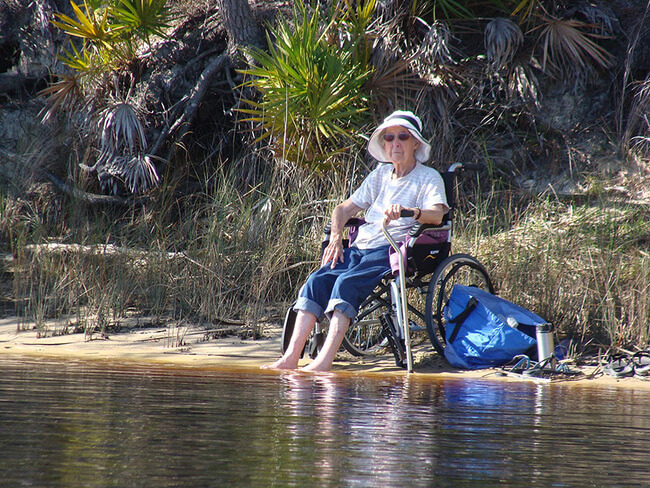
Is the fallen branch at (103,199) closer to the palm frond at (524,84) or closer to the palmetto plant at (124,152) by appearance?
the palmetto plant at (124,152)

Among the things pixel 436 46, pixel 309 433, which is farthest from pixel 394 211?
pixel 436 46

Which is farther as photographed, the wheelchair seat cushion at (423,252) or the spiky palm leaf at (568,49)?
the spiky palm leaf at (568,49)

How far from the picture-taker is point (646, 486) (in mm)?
1757

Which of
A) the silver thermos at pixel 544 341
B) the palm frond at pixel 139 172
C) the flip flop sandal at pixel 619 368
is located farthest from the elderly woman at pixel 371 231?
the palm frond at pixel 139 172

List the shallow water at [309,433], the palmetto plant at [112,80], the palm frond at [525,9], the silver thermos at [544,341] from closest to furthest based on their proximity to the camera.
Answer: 1. the shallow water at [309,433]
2. the silver thermos at [544,341]
3. the palm frond at [525,9]
4. the palmetto plant at [112,80]

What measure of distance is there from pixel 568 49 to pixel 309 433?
5.49m

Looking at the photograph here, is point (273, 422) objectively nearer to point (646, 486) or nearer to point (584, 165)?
point (646, 486)

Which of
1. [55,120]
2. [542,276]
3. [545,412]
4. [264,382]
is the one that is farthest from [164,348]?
[55,120]

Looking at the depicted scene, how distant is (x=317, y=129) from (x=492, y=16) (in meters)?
2.09

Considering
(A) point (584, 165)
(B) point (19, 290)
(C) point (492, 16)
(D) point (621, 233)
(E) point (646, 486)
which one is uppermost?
(C) point (492, 16)

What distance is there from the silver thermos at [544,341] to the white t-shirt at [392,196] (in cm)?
80

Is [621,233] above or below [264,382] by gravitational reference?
above

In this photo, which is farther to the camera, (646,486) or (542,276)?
(542,276)

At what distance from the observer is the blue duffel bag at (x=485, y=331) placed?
4172mm
